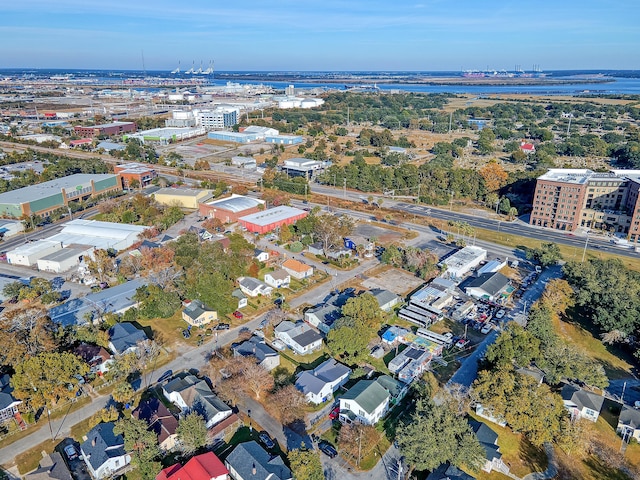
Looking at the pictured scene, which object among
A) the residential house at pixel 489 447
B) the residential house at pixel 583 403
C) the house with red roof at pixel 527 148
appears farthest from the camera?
the house with red roof at pixel 527 148

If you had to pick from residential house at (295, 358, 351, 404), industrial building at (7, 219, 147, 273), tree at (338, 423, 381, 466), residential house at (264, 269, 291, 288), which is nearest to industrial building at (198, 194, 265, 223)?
industrial building at (7, 219, 147, 273)

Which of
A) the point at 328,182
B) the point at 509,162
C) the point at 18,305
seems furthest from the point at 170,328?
the point at 509,162

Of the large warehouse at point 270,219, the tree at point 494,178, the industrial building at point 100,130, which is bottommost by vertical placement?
the large warehouse at point 270,219

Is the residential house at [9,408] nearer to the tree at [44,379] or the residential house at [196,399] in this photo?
the tree at [44,379]

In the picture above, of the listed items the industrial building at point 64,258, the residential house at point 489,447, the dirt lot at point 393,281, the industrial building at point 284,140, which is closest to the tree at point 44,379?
the industrial building at point 64,258

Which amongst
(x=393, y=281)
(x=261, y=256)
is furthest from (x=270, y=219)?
(x=393, y=281)

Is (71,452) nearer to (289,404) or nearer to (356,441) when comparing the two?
(289,404)
